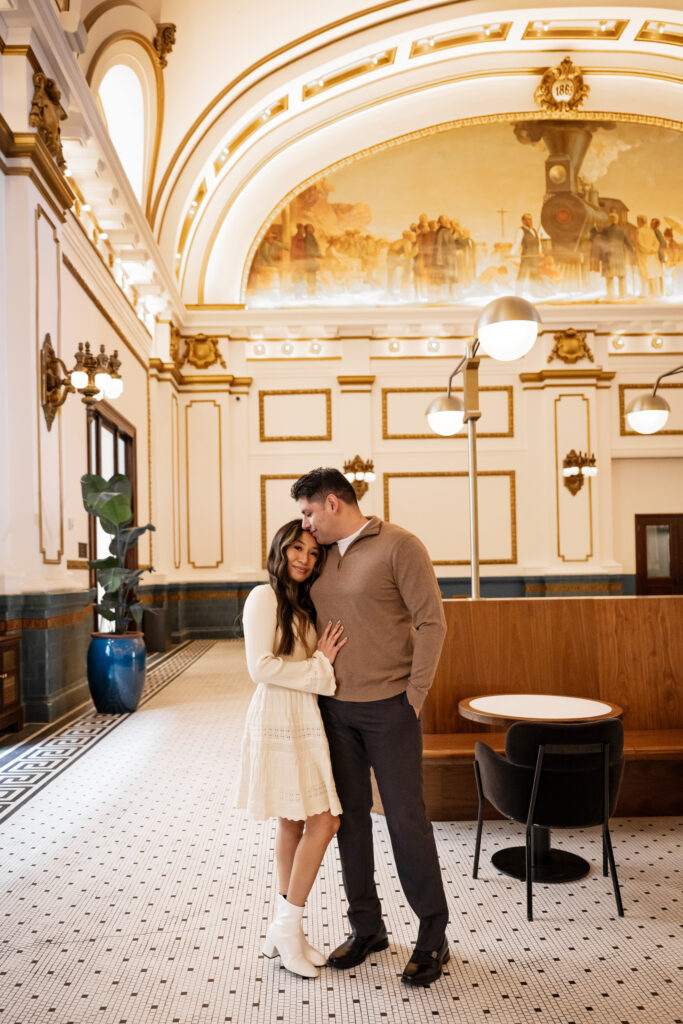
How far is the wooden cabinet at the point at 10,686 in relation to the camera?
600 cm

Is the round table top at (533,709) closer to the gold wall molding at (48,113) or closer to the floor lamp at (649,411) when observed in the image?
the floor lamp at (649,411)

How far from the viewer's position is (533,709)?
3941mm

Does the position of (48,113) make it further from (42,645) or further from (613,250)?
(613,250)

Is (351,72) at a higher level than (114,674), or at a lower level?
higher

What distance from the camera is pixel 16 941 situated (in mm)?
3078

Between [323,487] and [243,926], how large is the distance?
176 centimetres

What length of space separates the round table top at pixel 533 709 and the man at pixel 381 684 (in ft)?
3.66

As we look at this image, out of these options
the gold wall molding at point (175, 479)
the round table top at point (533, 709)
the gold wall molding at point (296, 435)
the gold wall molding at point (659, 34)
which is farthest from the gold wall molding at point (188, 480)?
the round table top at point (533, 709)

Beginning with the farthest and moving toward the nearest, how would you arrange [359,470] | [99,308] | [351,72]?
[359,470] < [351,72] < [99,308]

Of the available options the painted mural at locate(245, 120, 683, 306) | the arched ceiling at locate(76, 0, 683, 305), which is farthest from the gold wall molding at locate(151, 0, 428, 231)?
the painted mural at locate(245, 120, 683, 306)

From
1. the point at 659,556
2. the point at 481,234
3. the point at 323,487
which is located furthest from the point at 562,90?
the point at 323,487

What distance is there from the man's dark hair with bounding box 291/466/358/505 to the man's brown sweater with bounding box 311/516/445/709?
0.15 m

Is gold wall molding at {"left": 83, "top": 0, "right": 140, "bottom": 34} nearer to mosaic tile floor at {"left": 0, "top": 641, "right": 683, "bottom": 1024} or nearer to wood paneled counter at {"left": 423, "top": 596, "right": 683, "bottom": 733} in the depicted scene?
wood paneled counter at {"left": 423, "top": 596, "right": 683, "bottom": 733}

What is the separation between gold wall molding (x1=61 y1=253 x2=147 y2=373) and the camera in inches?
323
